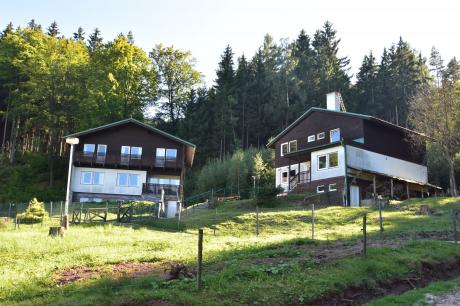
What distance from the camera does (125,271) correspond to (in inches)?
554

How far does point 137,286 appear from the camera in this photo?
11.9 metres

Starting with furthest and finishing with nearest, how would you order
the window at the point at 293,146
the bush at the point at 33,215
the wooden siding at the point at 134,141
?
the wooden siding at the point at 134,141 → the window at the point at 293,146 → the bush at the point at 33,215

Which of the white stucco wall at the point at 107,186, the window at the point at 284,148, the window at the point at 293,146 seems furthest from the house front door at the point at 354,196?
the white stucco wall at the point at 107,186

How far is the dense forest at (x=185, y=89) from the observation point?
5891cm


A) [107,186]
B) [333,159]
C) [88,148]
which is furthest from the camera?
[88,148]

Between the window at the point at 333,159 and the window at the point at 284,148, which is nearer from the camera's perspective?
the window at the point at 333,159

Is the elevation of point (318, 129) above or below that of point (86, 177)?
above

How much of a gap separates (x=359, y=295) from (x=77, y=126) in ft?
179

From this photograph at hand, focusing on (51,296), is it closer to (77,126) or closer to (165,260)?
(165,260)

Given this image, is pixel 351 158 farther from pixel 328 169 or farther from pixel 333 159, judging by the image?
pixel 328 169

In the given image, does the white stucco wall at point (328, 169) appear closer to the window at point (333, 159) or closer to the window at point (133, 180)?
the window at point (333, 159)

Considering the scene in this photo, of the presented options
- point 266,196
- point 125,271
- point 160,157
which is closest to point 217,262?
point 125,271

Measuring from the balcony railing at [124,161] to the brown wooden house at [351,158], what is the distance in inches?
468

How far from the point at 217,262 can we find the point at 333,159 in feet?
89.0
